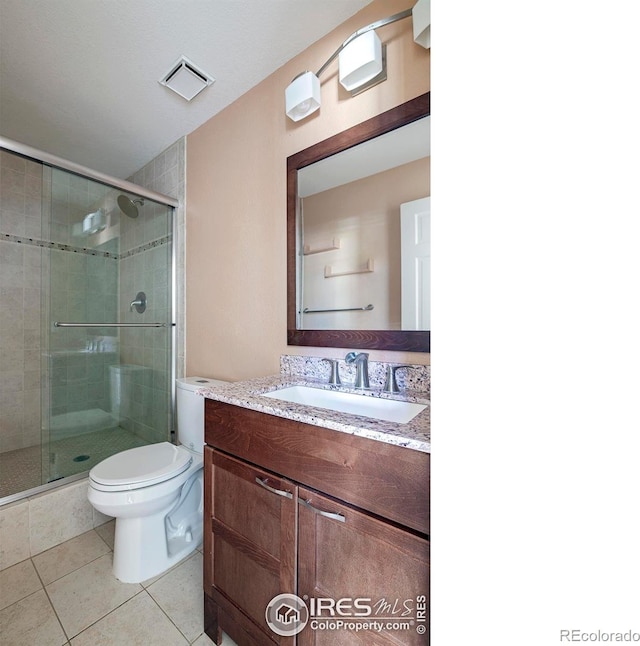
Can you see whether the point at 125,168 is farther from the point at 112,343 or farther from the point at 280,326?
the point at 280,326

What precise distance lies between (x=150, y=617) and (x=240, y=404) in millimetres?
982

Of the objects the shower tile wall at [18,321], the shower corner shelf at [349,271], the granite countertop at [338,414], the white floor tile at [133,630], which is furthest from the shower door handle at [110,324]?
the white floor tile at [133,630]

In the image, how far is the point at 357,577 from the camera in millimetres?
745

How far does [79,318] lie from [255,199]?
136cm

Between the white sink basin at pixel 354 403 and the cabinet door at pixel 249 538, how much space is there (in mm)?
265

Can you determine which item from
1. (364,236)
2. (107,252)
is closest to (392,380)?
(364,236)

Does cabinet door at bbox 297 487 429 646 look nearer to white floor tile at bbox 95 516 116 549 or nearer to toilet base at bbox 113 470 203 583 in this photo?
toilet base at bbox 113 470 203 583

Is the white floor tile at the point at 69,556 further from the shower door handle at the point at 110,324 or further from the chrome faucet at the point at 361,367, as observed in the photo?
the chrome faucet at the point at 361,367

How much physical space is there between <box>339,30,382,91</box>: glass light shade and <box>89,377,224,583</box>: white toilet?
1.63 m

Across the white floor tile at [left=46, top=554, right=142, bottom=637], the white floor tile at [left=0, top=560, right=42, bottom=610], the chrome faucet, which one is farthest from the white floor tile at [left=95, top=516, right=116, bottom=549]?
the chrome faucet

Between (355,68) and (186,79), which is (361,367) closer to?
(355,68)

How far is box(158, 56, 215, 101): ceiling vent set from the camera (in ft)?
5.09

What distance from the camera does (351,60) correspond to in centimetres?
117
